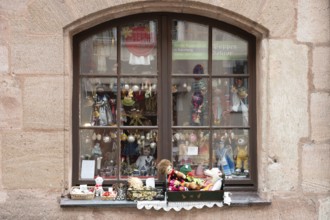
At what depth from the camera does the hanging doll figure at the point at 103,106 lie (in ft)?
15.7

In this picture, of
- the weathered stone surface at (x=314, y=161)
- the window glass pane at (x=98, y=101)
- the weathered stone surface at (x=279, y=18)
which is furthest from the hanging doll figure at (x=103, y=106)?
the weathered stone surface at (x=314, y=161)

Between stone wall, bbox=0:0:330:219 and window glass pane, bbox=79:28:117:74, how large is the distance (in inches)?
8.0

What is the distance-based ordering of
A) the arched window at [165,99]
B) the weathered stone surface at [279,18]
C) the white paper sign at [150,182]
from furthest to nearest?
the arched window at [165,99], the white paper sign at [150,182], the weathered stone surface at [279,18]

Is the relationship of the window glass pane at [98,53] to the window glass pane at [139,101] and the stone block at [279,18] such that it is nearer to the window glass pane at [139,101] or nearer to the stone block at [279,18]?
the window glass pane at [139,101]

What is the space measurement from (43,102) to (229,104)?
70.9 inches

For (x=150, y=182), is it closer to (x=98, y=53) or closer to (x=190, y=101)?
(x=190, y=101)

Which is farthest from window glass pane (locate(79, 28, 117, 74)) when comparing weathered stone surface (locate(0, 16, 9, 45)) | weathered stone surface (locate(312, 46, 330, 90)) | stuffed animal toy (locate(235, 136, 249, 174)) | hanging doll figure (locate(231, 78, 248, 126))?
weathered stone surface (locate(312, 46, 330, 90))

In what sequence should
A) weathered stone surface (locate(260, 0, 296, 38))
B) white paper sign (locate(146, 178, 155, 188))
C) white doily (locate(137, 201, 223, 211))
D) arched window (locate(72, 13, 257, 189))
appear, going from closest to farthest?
white doily (locate(137, 201, 223, 211)) → weathered stone surface (locate(260, 0, 296, 38)) → white paper sign (locate(146, 178, 155, 188)) → arched window (locate(72, 13, 257, 189))

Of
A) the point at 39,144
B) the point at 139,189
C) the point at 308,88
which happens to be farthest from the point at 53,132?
the point at 308,88

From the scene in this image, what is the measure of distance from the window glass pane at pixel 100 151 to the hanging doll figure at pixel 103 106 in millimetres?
99

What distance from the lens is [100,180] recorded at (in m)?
4.59

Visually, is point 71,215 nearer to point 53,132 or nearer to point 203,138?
point 53,132

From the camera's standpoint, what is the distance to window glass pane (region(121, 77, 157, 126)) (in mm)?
4793

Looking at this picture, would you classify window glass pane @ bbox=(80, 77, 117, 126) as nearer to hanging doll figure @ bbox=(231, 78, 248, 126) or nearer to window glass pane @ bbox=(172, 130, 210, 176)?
window glass pane @ bbox=(172, 130, 210, 176)
